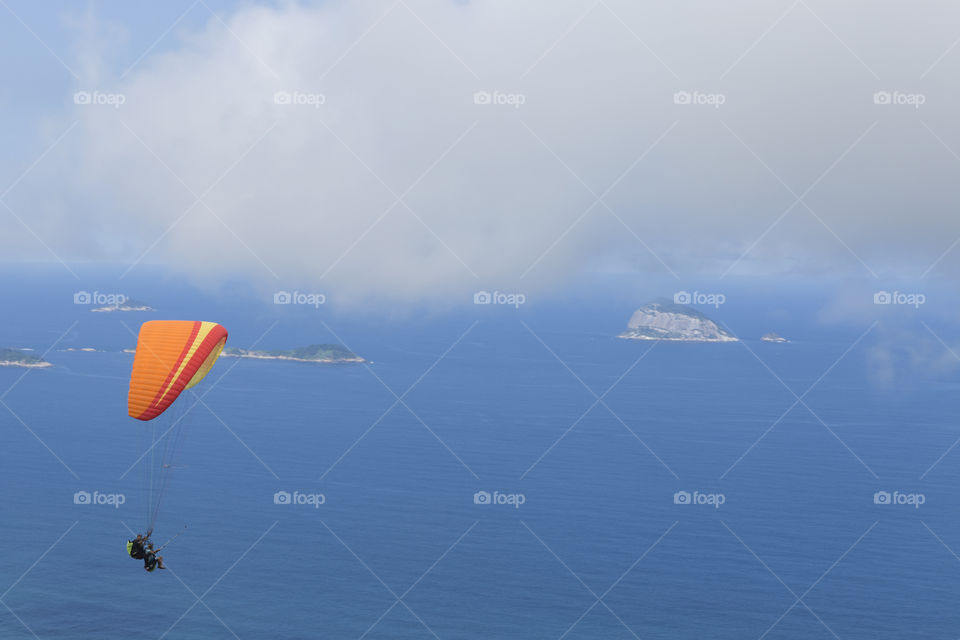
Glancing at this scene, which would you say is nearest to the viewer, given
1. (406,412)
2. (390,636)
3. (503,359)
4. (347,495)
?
(390,636)

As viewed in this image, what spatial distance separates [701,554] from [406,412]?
2296 inches

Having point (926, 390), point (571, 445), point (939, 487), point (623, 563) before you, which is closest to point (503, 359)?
point (571, 445)

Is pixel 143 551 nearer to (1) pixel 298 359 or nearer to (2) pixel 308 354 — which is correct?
(1) pixel 298 359

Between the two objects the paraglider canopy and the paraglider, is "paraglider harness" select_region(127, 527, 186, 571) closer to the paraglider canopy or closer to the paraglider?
the paraglider

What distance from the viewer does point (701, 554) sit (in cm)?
8725

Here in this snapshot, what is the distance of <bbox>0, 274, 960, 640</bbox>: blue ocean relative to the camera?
75.1 m

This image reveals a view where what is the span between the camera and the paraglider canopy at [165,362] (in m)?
40.1

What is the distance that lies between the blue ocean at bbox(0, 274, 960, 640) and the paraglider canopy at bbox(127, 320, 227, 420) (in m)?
35.3

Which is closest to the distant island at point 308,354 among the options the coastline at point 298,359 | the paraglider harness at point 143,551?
the coastline at point 298,359

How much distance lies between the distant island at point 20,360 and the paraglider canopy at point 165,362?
126 m

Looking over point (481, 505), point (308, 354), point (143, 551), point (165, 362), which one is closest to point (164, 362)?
point (165, 362)

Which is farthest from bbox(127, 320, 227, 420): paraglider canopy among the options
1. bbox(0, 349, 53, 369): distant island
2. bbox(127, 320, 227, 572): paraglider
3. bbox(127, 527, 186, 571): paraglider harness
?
bbox(0, 349, 53, 369): distant island

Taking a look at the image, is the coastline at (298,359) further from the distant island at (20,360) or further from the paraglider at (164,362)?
the paraglider at (164,362)

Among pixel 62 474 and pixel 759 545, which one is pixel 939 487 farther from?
pixel 62 474
